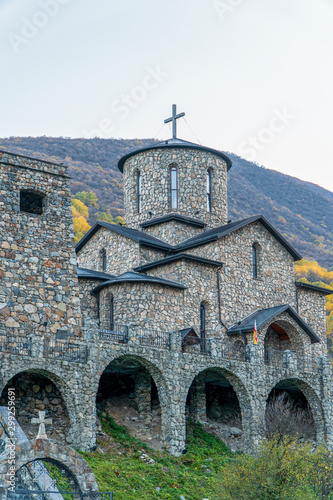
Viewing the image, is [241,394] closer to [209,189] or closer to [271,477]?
[271,477]

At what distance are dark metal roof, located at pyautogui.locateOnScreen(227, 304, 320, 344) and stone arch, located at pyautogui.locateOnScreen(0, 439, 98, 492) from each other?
14.0 metres

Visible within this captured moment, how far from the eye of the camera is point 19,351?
70.0 ft

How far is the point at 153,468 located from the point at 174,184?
15.4 meters

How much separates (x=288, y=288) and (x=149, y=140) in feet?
208

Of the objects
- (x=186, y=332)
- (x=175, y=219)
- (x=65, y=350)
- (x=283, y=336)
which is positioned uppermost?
(x=175, y=219)

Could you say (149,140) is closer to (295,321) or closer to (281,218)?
(281,218)

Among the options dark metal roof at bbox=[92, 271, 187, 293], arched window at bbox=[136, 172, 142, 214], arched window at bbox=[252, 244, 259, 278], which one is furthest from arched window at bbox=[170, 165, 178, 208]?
dark metal roof at bbox=[92, 271, 187, 293]

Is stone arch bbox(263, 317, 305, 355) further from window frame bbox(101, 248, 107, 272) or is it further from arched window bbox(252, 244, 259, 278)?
window frame bbox(101, 248, 107, 272)

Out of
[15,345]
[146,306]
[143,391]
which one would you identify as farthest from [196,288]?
[15,345]

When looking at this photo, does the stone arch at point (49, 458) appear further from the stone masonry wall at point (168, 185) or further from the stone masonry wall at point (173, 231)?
the stone masonry wall at point (168, 185)

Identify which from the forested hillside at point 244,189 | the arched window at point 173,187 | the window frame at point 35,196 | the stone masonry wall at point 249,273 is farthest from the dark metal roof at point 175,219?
the forested hillside at point 244,189

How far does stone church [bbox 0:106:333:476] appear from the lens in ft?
74.5

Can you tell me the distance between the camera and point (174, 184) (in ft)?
114

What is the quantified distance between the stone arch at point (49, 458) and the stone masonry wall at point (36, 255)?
7.50 metres
